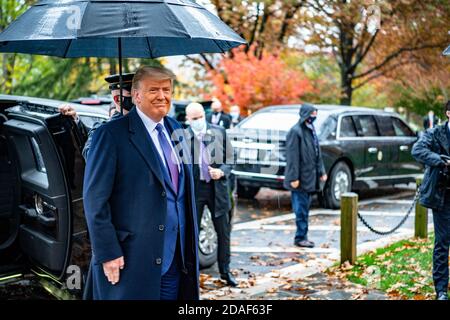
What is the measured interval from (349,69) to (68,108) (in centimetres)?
1937

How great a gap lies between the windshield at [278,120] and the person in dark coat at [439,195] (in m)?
5.85

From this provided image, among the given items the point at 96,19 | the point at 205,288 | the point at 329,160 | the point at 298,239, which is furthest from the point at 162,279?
the point at 329,160

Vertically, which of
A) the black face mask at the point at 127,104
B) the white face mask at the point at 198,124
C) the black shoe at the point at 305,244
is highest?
the black face mask at the point at 127,104

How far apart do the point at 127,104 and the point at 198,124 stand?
8.35ft

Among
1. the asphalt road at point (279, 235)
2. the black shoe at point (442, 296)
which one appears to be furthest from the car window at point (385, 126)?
the black shoe at point (442, 296)

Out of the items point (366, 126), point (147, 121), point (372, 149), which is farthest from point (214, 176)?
point (366, 126)

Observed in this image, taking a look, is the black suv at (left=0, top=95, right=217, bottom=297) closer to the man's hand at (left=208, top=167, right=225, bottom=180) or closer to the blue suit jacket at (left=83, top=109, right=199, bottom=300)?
the blue suit jacket at (left=83, top=109, right=199, bottom=300)

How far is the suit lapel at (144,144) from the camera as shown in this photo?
354 centimetres

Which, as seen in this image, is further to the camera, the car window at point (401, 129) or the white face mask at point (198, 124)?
the car window at point (401, 129)

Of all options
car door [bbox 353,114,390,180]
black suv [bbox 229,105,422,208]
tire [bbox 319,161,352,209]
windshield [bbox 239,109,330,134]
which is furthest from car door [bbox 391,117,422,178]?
windshield [bbox 239,109,330,134]

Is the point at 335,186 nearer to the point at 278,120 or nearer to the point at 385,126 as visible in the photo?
the point at 278,120

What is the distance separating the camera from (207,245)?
294 inches

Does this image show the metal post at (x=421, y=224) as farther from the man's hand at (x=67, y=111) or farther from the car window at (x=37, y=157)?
the man's hand at (x=67, y=111)
